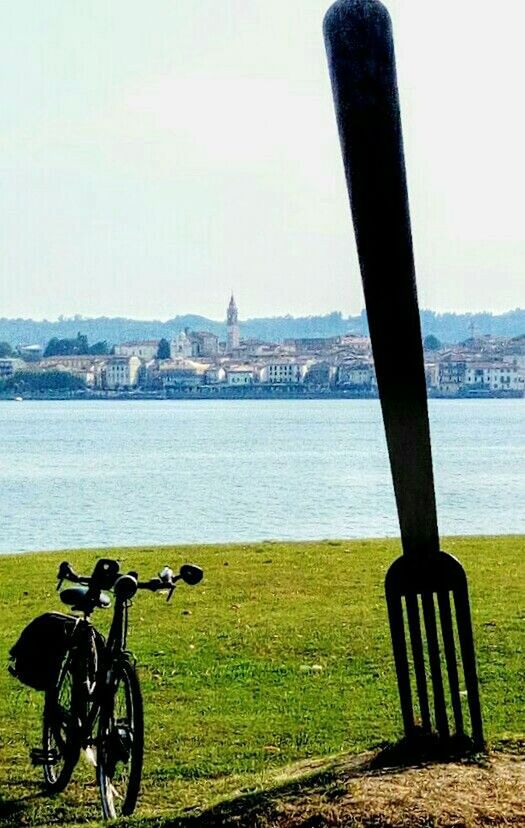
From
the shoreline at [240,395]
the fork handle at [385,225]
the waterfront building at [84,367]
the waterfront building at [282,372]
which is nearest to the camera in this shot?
the fork handle at [385,225]

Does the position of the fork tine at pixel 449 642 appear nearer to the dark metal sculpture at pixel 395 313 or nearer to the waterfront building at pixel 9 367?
the dark metal sculpture at pixel 395 313

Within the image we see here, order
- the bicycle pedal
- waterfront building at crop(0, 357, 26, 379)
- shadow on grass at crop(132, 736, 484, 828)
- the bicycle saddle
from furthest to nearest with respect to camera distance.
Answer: waterfront building at crop(0, 357, 26, 379), the bicycle pedal, the bicycle saddle, shadow on grass at crop(132, 736, 484, 828)

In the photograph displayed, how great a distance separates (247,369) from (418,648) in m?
162

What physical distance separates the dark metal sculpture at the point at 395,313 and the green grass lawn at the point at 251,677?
33.0 inches

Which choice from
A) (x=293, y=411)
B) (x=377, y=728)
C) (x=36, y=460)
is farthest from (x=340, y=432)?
(x=377, y=728)

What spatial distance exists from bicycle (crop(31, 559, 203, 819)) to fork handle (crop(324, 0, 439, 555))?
52.2 inches

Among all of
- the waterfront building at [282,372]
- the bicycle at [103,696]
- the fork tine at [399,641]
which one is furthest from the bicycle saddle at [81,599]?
the waterfront building at [282,372]

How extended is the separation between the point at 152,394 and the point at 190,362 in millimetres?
15628

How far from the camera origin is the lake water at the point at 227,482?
37625 millimetres

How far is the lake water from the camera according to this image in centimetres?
3762

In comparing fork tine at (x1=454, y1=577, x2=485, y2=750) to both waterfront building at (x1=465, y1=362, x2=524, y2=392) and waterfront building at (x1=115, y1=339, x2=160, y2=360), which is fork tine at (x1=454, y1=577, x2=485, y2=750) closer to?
waterfront building at (x1=465, y1=362, x2=524, y2=392)

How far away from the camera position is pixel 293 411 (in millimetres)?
174250

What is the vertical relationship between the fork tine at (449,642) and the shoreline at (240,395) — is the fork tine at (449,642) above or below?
above

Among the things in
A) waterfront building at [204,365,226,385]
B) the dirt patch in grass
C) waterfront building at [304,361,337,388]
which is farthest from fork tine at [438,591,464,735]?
waterfront building at [204,365,226,385]
